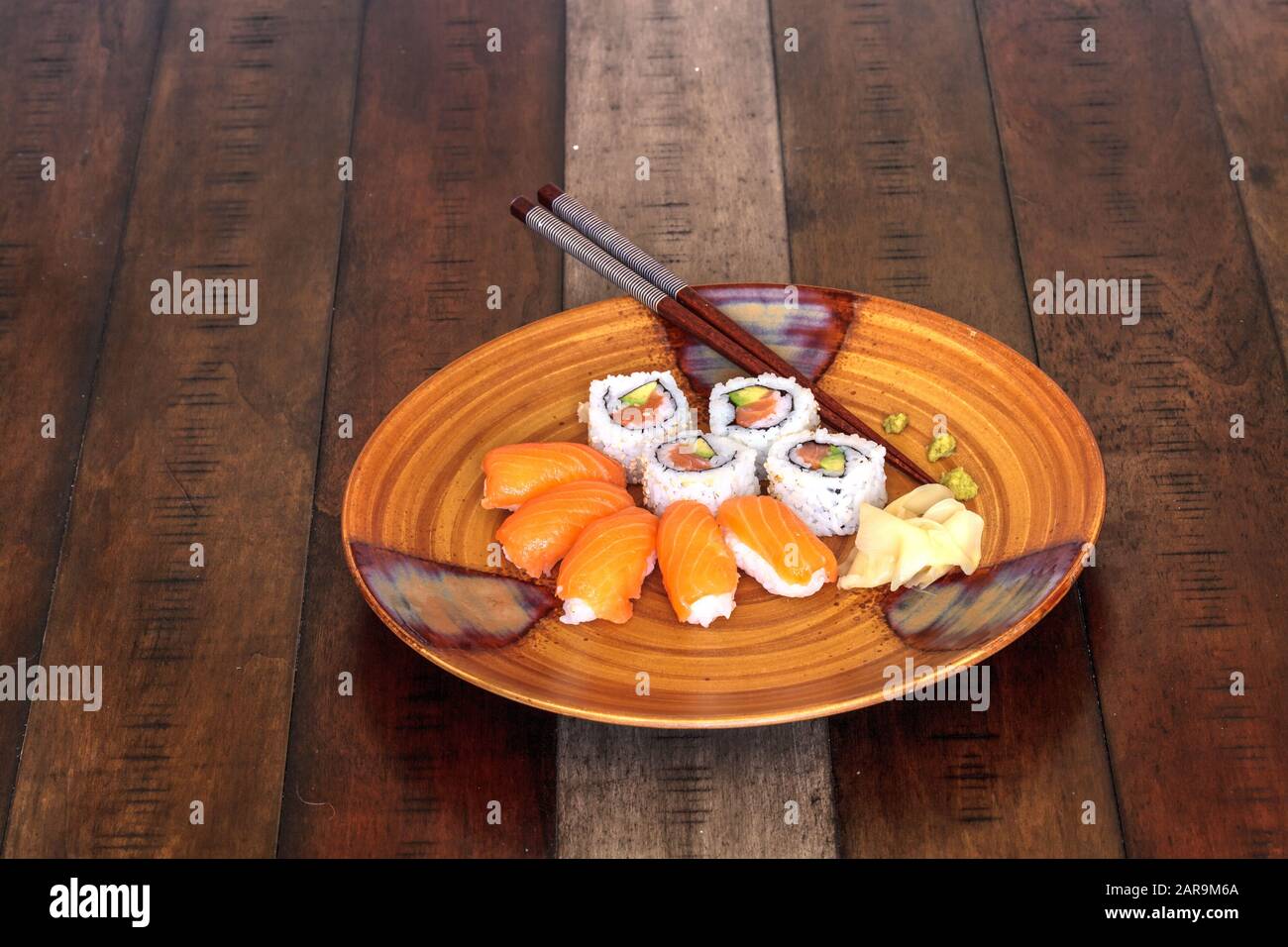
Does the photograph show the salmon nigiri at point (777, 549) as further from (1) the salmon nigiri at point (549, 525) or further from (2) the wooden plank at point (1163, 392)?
(2) the wooden plank at point (1163, 392)

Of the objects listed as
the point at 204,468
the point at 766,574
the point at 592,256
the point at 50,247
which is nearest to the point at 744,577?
the point at 766,574

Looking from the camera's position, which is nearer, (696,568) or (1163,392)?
(696,568)

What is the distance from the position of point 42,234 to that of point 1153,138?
2.06 m

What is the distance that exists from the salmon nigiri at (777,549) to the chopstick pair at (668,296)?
265 millimetres

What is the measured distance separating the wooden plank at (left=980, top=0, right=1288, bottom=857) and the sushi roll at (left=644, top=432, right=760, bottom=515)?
493 millimetres

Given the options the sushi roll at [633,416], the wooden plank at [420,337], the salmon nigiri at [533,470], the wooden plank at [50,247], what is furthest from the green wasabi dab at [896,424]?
the wooden plank at [50,247]

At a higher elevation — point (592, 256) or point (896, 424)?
point (592, 256)

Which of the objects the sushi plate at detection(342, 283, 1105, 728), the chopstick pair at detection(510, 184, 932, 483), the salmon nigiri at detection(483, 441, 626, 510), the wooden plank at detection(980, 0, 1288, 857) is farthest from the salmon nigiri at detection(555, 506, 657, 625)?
the wooden plank at detection(980, 0, 1288, 857)

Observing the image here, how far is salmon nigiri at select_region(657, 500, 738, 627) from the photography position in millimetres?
1908

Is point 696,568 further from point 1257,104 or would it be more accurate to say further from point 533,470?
point 1257,104

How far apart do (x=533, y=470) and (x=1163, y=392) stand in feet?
3.29

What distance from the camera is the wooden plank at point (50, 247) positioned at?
7.34 ft

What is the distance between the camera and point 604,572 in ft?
6.29
